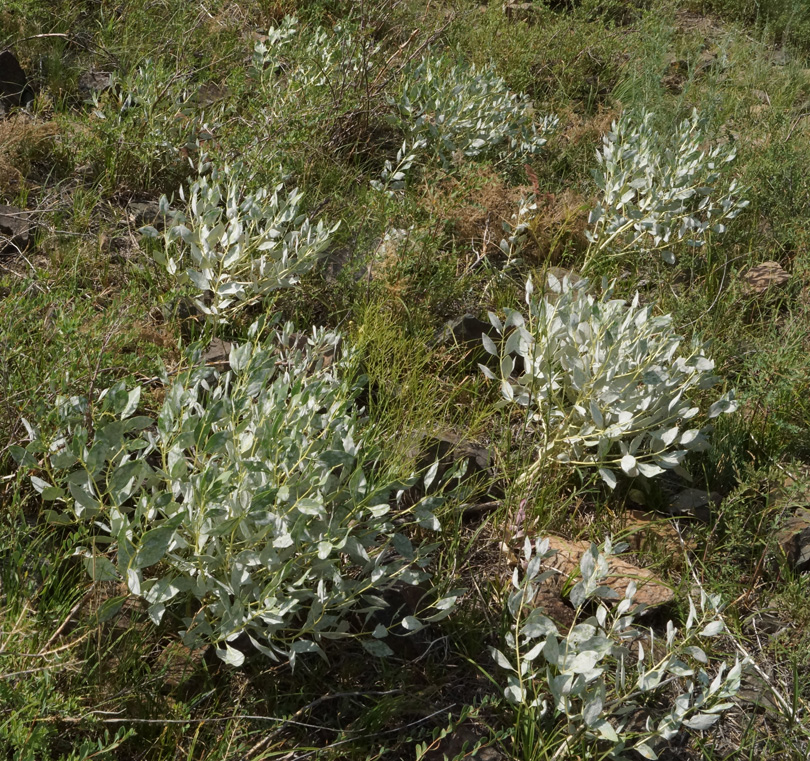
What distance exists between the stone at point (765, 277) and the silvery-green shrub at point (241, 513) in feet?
8.34

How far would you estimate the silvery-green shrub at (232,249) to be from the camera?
3.20 m

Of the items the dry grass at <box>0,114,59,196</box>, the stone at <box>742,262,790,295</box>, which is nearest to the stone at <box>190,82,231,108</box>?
the dry grass at <box>0,114,59,196</box>

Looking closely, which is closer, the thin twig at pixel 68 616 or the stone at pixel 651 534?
the thin twig at pixel 68 616

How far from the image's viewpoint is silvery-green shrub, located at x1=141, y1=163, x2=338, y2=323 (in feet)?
10.5

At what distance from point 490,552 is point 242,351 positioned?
1115 mm

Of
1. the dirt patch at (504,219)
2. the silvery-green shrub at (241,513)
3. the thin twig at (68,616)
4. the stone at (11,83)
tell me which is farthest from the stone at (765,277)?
the stone at (11,83)

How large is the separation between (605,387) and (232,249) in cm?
160

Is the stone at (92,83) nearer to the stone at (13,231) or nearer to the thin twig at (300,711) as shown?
the stone at (13,231)

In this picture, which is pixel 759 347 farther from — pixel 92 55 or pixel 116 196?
pixel 92 55

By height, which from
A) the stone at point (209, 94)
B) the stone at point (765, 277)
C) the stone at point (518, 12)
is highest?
the stone at point (518, 12)

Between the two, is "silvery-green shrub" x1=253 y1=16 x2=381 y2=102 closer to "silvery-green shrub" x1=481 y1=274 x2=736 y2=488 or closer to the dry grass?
the dry grass

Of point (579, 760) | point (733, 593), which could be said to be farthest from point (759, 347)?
point (579, 760)

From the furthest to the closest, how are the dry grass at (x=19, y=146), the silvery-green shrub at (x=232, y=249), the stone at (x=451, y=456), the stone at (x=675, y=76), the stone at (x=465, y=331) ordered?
1. the stone at (x=675, y=76)
2. the dry grass at (x=19, y=146)
3. the stone at (x=465, y=331)
4. the silvery-green shrub at (x=232, y=249)
5. the stone at (x=451, y=456)

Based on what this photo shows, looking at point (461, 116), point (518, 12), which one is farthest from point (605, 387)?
point (518, 12)
